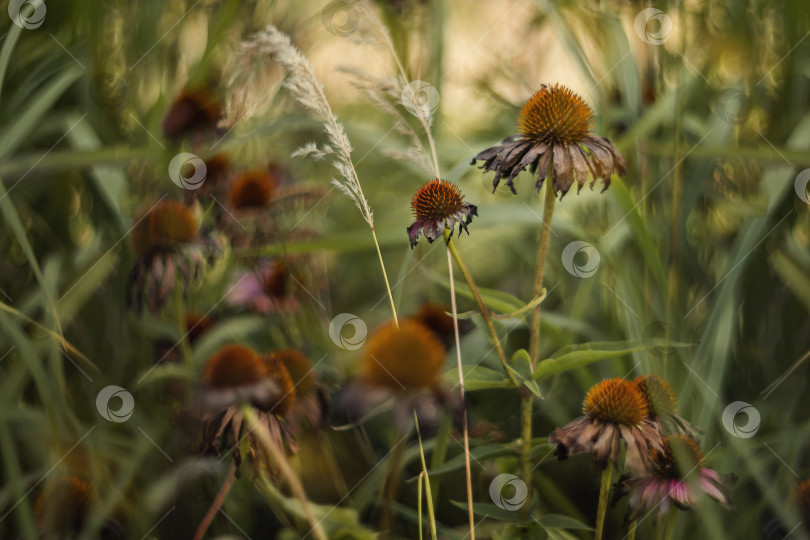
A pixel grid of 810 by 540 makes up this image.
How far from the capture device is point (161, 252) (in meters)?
0.94

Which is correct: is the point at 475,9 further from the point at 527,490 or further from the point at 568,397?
the point at 527,490

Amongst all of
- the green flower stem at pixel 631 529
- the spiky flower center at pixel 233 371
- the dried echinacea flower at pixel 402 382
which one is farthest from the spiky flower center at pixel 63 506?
the green flower stem at pixel 631 529

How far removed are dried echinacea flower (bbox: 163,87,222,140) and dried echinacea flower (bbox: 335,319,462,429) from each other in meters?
0.61

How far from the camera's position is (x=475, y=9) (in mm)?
2178

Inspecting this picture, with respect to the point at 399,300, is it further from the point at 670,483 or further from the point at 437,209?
the point at 670,483

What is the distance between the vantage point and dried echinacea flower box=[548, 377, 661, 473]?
1.96ft

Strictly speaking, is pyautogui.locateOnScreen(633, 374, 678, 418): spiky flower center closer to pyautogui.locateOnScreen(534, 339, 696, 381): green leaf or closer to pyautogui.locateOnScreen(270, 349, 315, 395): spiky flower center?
pyautogui.locateOnScreen(534, 339, 696, 381): green leaf

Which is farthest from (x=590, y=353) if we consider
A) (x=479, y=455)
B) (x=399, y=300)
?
(x=399, y=300)

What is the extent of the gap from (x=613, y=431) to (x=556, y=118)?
293 mm

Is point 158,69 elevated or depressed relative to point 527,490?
elevated

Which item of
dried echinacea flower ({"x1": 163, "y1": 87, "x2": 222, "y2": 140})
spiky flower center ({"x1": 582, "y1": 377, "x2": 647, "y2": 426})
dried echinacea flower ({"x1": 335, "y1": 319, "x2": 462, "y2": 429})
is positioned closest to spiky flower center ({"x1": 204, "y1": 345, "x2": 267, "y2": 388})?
dried echinacea flower ({"x1": 335, "y1": 319, "x2": 462, "y2": 429})

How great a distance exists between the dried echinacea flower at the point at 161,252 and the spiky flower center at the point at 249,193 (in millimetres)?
107

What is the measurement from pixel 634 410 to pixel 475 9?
72.3 inches

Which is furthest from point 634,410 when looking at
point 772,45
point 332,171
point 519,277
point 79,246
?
point 332,171
